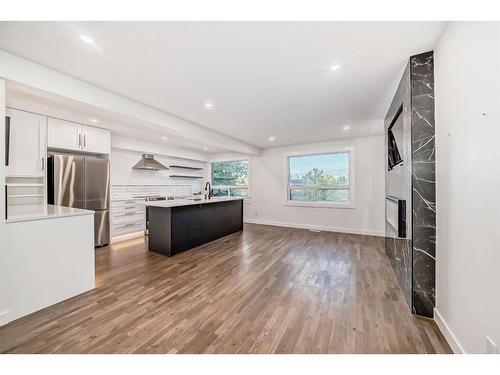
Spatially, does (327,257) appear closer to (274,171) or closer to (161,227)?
(161,227)

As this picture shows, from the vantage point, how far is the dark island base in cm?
349

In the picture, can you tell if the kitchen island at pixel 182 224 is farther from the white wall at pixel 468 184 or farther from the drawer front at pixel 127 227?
the white wall at pixel 468 184

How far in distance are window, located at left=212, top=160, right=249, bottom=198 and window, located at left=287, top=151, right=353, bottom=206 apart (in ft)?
5.46

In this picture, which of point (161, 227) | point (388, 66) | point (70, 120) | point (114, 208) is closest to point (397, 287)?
point (388, 66)

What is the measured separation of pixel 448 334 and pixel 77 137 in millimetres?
5567

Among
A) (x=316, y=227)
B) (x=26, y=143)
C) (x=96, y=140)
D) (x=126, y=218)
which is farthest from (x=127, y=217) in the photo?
(x=316, y=227)

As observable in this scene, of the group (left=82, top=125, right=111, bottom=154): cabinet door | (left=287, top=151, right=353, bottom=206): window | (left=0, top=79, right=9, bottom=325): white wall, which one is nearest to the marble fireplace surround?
(left=287, top=151, right=353, bottom=206): window

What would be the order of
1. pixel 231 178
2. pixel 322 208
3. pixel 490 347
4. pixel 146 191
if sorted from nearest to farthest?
pixel 490 347 < pixel 146 191 < pixel 322 208 < pixel 231 178

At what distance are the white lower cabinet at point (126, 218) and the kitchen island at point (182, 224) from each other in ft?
4.00

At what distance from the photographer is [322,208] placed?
5.56 meters

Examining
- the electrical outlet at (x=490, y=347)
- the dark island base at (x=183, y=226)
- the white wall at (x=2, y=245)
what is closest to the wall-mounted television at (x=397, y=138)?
the electrical outlet at (x=490, y=347)

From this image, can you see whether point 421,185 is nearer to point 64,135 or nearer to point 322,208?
point 322,208

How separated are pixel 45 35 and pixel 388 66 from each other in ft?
10.3
